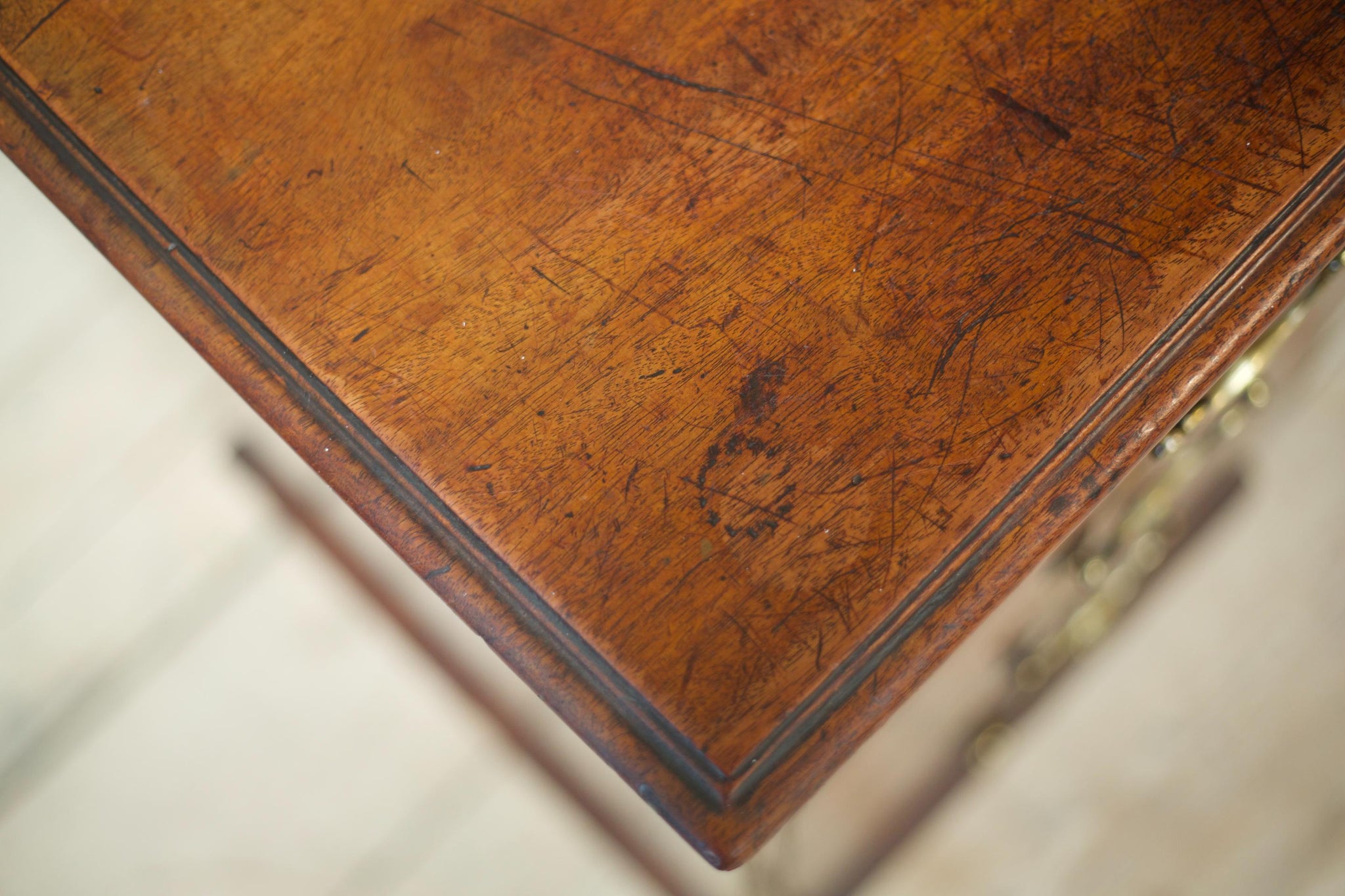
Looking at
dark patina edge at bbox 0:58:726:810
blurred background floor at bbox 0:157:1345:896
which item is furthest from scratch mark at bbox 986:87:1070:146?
blurred background floor at bbox 0:157:1345:896

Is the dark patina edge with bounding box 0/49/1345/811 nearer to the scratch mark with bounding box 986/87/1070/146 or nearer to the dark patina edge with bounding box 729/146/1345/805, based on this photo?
the dark patina edge with bounding box 729/146/1345/805

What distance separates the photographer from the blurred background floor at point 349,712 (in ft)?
3.57

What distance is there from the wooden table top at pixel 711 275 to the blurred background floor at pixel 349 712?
605mm

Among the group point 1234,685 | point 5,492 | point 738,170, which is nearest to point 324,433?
point 738,170

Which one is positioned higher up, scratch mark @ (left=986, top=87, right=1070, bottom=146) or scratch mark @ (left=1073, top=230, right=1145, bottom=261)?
scratch mark @ (left=986, top=87, right=1070, bottom=146)

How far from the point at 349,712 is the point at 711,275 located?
90 centimetres

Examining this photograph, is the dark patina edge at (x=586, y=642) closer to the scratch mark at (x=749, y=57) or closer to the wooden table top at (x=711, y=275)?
the wooden table top at (x=711, y=275)

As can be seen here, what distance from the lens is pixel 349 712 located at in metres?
1.13

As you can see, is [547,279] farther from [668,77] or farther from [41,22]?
[41,22]

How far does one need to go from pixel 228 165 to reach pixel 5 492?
0.87m

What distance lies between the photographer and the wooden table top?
1.78ft

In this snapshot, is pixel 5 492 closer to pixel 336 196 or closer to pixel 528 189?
pixel 336 196

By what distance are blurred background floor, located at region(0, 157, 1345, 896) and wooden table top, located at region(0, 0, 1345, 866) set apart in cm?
60

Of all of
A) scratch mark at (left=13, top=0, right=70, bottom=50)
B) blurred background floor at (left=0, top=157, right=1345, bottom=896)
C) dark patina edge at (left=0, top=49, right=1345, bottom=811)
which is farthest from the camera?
blurred background floor at (left=0, top=157, right=1345, bottom=896)
